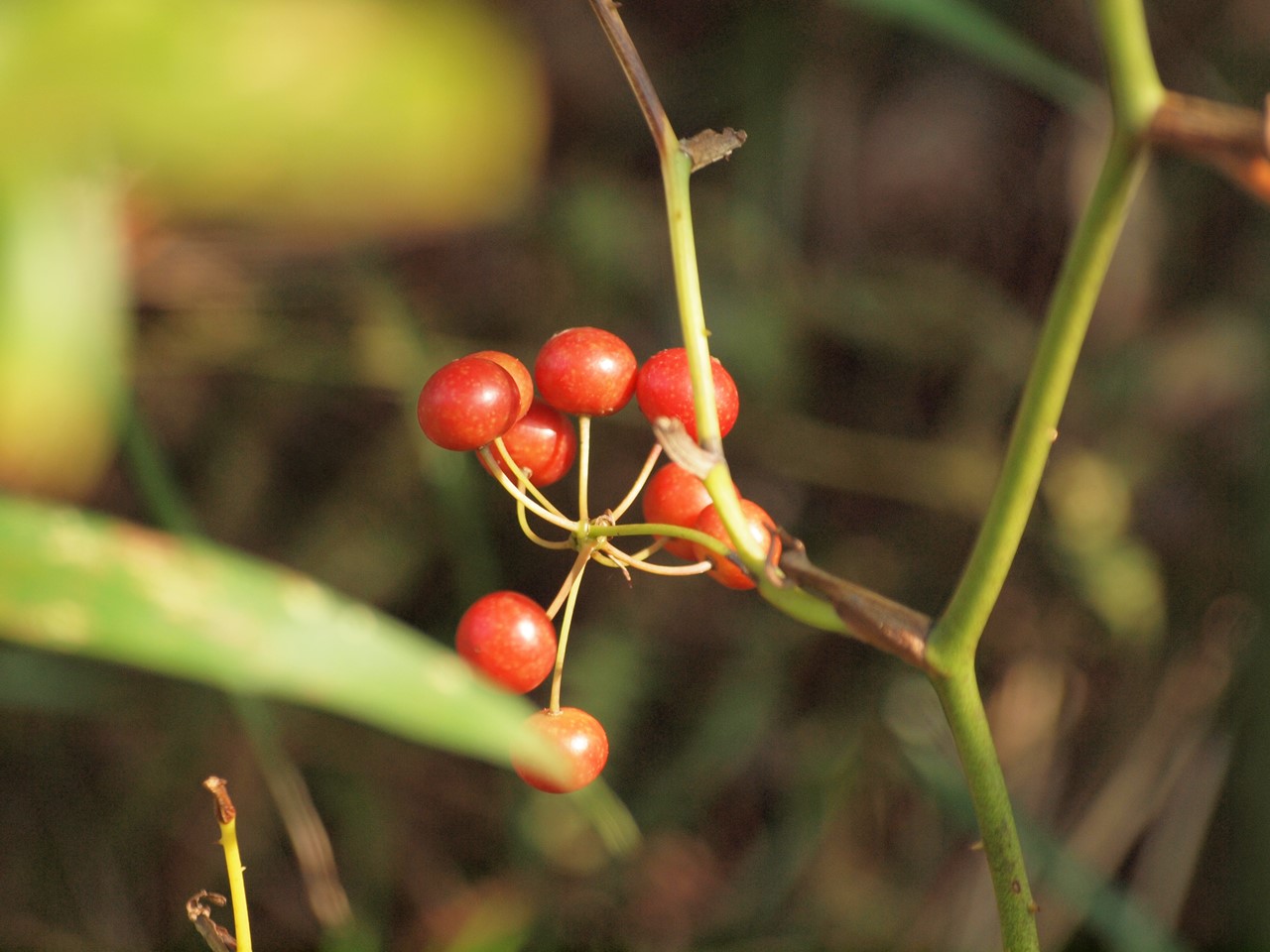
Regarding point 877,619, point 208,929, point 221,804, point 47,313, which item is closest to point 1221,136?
point 877,619

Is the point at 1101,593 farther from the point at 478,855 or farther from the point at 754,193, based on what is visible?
the point at 478,855

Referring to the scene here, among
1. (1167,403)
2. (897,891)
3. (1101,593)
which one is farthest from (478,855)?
(1167,403)

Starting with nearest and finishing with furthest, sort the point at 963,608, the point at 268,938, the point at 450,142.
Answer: the point at 450,142 → the point at 963,608 → the point at 268,938

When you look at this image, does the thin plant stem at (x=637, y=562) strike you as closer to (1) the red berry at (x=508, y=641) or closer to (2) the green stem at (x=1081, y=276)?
(1) the red berry at (x=508, y=641)

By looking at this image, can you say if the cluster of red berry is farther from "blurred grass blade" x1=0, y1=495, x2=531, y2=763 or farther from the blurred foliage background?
the blurred foliage background

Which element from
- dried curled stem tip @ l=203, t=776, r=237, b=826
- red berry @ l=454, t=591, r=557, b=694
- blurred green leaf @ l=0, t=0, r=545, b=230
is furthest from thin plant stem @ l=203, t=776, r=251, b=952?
blurred green leaf @ l=0, t=0, r=545, b=230

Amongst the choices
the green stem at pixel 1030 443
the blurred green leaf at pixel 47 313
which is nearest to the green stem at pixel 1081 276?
the green stem at pixel 1030 443

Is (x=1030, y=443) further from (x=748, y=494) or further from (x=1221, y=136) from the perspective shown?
(x=748, y=494)
